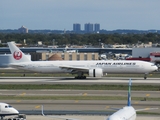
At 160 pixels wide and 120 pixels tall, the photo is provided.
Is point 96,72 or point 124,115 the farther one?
point 96,72

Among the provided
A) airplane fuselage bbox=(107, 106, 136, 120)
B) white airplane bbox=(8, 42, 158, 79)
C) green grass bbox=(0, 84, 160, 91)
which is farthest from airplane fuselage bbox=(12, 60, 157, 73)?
airplane fuselage bbox=(107, 106, 136, 120)

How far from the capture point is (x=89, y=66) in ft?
290

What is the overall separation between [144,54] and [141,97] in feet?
349

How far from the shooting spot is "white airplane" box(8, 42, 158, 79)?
285 feet

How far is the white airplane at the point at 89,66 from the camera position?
8688 cm

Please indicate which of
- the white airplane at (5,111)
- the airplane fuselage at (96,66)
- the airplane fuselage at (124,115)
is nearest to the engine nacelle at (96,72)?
the airplane fuselage at (96,66)

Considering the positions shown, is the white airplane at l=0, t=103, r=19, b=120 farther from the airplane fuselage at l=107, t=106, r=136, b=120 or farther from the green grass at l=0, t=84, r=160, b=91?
the green grass at l=0, t=84, r=160, b=91

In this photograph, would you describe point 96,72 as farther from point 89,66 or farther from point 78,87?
point 78,87

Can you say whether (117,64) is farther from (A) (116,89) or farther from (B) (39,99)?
(B) (39,99)

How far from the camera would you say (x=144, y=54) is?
543ft

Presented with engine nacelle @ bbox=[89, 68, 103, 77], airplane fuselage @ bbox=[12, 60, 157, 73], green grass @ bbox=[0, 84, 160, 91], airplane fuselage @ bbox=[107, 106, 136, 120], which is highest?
airplane fuselage @ bbox=[12, 60, 157, 73]

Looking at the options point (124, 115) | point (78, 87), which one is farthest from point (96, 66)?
point (124, 115)

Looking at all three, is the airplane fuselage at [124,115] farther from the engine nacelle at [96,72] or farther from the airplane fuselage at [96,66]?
the airplane fuselage at [96,66]

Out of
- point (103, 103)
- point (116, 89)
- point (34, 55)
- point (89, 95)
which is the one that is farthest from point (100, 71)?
point (34, 55)
